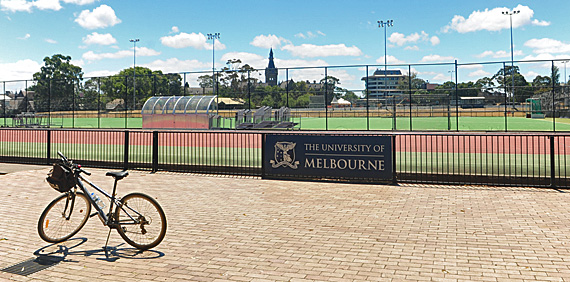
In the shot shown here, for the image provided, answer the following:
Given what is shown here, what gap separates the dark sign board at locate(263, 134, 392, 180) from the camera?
37.5 feet

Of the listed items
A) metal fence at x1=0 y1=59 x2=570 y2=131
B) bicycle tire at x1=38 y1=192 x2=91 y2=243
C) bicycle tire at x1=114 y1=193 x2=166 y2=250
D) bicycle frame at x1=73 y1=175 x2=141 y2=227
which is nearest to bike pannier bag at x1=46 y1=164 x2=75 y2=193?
bicycle frame at x1=73 y1=175 x2=141 y2=227

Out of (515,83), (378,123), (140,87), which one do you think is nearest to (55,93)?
(140,87)

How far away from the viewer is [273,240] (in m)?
6.52

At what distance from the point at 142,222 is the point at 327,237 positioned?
2475 millimetres

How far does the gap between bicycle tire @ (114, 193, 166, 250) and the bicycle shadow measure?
0.13m

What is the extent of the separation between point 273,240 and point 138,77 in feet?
146

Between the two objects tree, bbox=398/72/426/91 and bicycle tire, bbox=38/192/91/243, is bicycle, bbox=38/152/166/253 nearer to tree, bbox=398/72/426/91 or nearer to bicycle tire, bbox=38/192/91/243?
bicycle tire, bbox=38/192/91/243

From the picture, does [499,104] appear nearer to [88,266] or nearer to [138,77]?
[138,77]

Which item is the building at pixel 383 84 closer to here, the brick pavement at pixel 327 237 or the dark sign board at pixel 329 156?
the dark sign board at pixel 329 156

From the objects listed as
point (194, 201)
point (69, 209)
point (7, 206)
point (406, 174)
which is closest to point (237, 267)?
point (69, 209)

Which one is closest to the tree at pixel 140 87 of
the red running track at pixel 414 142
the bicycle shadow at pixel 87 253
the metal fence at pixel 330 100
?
the metal fence at pixel 330 100

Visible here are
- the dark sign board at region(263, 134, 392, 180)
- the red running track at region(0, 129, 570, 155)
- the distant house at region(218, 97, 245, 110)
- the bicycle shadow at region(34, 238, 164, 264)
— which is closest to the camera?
the bicycle shadow at region(34, 238, 164, 264)

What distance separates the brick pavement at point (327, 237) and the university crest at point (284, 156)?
1.68 metres

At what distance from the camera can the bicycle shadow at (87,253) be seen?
228 inches
